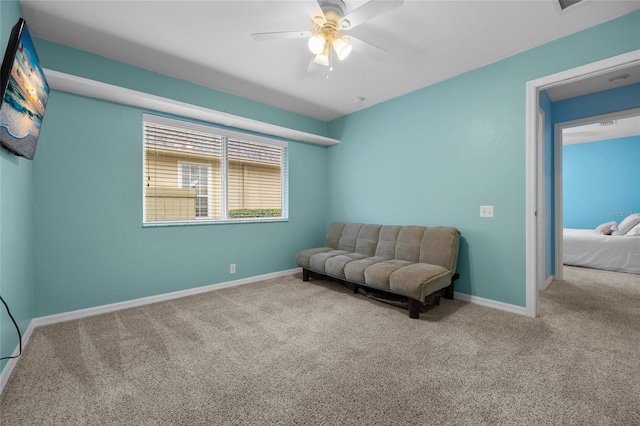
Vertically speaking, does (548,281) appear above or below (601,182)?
below

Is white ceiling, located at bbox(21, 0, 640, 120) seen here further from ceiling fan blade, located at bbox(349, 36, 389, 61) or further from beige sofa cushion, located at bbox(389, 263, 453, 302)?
beige sofa cushion, located at bbox(389, 263, 453, 302)

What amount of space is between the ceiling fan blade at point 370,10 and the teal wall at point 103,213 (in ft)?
7.03

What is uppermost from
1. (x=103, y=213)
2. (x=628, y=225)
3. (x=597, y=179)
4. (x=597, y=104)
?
(x=597, y=104)


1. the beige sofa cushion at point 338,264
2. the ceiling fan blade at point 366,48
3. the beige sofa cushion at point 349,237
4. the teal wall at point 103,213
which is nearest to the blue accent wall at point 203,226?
the teal wall at point 103,213

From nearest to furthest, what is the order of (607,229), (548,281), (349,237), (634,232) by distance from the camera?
1. (548,281)
2. (349,237)
3. (634,232)
4. (607,229)

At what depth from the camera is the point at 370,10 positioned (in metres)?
1.79

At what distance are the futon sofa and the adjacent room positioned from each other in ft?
0.09

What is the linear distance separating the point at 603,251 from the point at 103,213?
277 inches

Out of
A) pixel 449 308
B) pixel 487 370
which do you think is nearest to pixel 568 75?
pixel 449 308

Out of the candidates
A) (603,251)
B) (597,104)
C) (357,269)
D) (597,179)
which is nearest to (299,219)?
(357,269)

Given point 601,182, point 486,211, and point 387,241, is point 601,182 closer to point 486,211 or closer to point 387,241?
point 486,211

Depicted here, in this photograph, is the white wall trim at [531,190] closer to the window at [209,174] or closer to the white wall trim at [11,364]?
the window at [209,174]

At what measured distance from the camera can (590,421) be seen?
1.33 m

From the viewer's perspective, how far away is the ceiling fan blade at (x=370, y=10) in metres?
1.68
